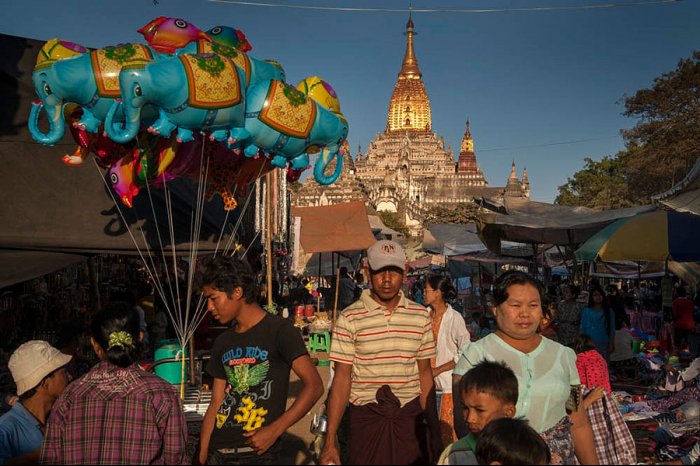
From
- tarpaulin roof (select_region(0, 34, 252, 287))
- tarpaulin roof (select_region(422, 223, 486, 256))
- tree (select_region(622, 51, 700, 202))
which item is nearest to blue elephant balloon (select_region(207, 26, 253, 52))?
tarpaulin roof (select_region(0, 34, 252, 287))

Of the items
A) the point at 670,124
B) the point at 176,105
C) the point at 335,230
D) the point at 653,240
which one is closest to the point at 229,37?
the point at 176,105

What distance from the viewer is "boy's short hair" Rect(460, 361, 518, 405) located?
246 centimetres

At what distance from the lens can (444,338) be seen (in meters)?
4.75

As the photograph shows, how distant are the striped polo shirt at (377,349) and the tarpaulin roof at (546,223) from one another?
6997mm

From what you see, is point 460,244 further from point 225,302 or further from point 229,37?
point 225,302

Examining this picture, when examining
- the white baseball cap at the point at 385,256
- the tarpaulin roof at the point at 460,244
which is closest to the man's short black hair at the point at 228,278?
the white baseball cap at the point at 385,256

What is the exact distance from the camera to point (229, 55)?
15.3 feet

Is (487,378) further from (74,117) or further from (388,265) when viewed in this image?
(74,117)

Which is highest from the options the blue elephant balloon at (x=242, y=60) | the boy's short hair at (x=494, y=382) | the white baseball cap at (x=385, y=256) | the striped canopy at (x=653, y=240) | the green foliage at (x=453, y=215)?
the green foliage at (x=453, y=215)

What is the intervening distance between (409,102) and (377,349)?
7735cm

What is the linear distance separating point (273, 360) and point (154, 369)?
2.66m

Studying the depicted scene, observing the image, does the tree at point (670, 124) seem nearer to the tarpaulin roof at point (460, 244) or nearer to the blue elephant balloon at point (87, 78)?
the tarpaulin roof at point (460, 244)

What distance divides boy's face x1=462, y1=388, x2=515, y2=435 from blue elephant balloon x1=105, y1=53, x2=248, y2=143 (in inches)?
114

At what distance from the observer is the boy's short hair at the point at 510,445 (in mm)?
2088
